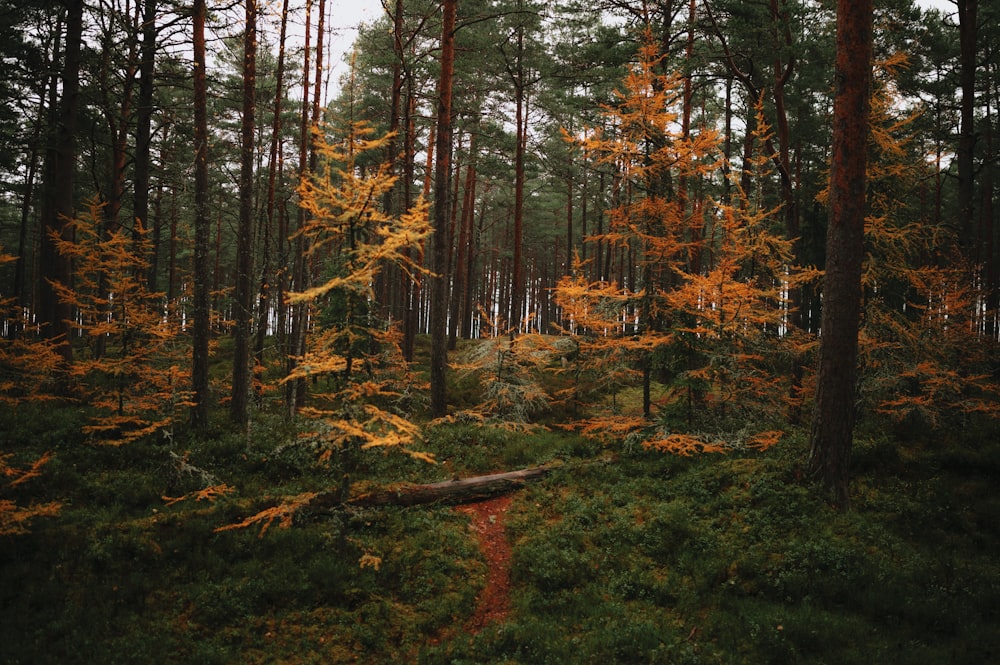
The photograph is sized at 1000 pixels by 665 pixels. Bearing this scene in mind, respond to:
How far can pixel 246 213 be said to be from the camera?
12484 mm

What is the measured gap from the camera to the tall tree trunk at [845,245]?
821cm

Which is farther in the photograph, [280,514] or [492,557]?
[492,557]

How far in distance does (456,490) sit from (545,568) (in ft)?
9.71

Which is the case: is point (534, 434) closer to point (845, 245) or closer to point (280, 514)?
point (280, 514)

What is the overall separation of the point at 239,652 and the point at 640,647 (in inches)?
209

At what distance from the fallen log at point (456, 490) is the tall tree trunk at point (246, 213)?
4464 mm

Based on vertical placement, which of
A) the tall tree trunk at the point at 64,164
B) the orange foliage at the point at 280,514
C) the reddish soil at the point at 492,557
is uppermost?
the tall tree trunk at the point at 64,164

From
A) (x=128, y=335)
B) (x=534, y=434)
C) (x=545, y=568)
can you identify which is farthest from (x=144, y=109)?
(x=545, y=568)

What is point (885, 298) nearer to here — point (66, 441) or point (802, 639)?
point (802, 639)

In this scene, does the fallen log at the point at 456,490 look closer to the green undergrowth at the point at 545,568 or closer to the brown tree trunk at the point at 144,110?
the green undergrowth at the point at 545,568

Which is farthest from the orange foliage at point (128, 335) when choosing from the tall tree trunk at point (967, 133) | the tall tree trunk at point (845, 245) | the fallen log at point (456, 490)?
the tall tree trunk at point (967, 133)

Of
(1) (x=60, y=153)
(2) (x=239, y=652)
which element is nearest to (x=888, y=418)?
(2) (x=239, y=652)

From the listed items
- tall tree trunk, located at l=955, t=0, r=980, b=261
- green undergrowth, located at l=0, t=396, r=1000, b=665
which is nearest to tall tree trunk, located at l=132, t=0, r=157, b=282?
green undergrowth, located at l=0, t=396, r=1000, b=665

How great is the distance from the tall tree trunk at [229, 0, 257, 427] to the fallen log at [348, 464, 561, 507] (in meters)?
4.46
